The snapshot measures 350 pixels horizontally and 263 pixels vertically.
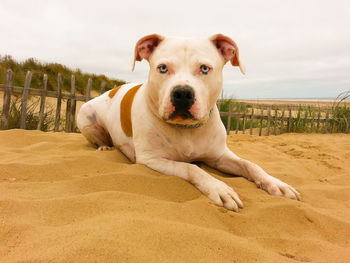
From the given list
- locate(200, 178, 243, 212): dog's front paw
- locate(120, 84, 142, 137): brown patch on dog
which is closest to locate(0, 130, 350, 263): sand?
locate(200, 178, 243, 212): dog's front paw

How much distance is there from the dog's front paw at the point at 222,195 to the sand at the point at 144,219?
7 cm

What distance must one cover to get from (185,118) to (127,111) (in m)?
1.12

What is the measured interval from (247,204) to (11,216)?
1516mm

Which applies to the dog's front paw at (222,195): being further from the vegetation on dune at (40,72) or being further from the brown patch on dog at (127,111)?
the vegetation on dune at (40,72)

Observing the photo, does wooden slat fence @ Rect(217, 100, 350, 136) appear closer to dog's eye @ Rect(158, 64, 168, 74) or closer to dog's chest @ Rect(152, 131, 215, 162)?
dog's chest @ Rect(152, 131, 215, 162)

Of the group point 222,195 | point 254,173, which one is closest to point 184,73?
point 222,195

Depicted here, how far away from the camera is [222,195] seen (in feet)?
6.34

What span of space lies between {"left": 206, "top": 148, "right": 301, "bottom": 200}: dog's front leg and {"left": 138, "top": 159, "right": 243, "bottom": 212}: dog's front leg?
1.57 feet

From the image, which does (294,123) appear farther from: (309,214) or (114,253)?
(114,253)

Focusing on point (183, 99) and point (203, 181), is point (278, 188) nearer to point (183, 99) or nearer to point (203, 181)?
point (203, 181)

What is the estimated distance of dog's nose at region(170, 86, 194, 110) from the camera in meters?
2.01

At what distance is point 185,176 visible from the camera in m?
2.26

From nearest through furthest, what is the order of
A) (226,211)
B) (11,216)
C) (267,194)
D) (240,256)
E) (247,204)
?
(240,256) < (11,216) < (226,211) < (247,204) < (267,194)

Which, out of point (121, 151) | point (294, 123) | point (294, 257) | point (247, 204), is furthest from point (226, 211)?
point (294, 123)
